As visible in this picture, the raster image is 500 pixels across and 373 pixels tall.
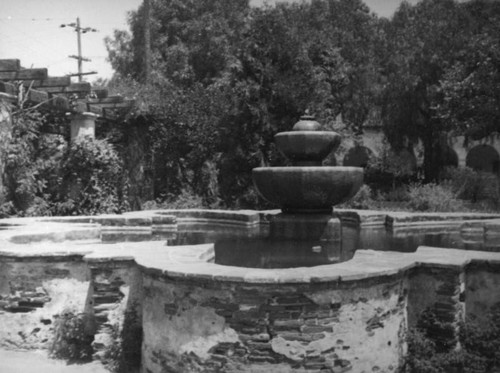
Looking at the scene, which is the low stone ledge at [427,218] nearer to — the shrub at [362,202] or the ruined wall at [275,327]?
the shrub at [362,202]

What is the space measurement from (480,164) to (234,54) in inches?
791

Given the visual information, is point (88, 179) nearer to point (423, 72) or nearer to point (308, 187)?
point (308, 187)

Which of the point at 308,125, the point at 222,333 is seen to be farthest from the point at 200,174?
the point at 222,333

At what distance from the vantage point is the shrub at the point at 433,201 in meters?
14.9

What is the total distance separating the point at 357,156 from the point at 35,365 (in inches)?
1120

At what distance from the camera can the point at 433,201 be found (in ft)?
49.4

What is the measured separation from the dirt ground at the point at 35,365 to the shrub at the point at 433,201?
11.6 m

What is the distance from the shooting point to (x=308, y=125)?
7.96 meters

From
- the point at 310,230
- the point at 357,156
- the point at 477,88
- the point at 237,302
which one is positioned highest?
Answer: the point at 477,88

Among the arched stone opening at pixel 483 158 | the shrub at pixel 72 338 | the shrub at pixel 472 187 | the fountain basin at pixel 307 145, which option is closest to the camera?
the shrub at pixel 72 338

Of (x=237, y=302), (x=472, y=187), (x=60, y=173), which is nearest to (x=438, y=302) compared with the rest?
(x=237, y=302)

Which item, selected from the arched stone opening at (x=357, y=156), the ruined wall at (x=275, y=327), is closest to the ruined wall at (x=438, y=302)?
the ruined wall at (x=275, y=327)

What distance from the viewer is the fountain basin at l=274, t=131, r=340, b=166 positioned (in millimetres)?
7750

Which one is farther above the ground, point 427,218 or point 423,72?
point 423,72
